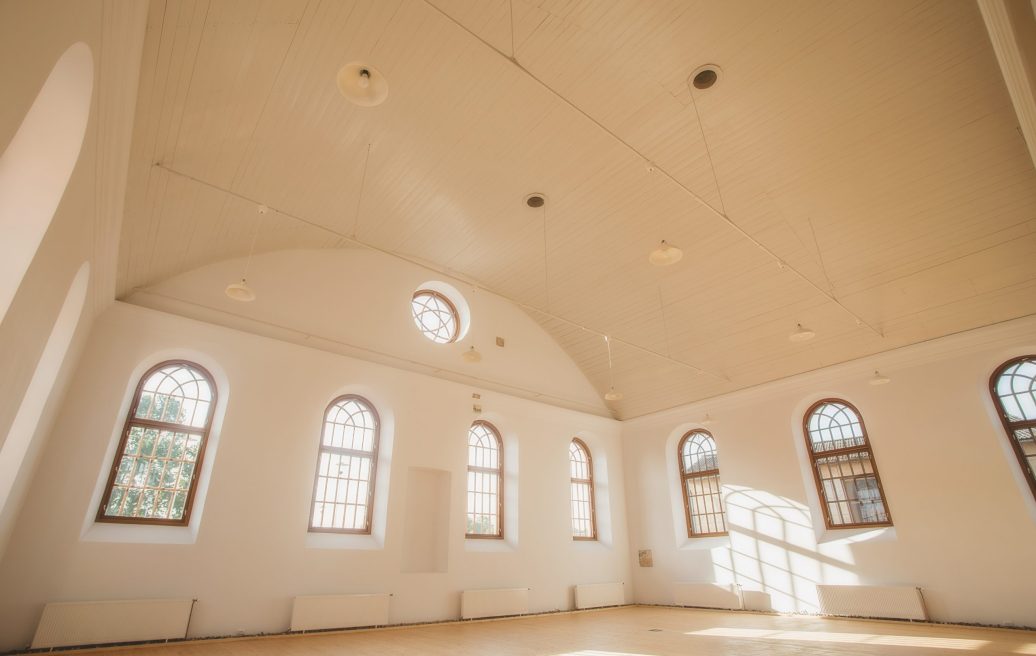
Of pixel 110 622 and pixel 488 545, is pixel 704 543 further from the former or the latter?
Answer: pixel 110 622

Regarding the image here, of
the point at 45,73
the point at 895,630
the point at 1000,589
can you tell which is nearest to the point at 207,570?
the point at 45,73

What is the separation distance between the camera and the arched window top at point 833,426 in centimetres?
936

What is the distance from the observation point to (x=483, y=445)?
34.3 feet

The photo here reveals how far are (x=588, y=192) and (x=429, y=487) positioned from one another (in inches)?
228

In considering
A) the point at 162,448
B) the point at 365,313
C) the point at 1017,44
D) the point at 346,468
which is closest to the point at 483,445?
the point at 346,468

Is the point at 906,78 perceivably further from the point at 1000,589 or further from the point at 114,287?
the point at 114,287

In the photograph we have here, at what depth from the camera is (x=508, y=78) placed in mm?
6168

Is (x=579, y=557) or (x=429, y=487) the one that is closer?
(x=429, y=487)

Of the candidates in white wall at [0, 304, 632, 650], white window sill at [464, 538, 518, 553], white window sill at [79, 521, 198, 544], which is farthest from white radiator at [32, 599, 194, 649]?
white window sill at [464, 538, 518, 553]

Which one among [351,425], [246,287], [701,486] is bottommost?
[701,486]

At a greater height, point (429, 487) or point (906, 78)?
point (906, 78)

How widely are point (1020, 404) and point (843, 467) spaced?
2650 mm

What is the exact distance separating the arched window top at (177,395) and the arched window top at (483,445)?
4.50 meters

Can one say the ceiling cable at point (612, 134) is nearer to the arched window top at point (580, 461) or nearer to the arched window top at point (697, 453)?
Result: the arched window top at point (697, 453)
